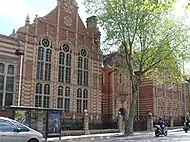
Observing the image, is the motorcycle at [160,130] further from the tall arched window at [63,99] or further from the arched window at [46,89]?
the arched window at [46,89]

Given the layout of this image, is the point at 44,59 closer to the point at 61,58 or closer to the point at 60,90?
the point at 61,58

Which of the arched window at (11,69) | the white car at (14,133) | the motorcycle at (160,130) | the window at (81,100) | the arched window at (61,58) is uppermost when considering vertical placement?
the arched window at (61,58)

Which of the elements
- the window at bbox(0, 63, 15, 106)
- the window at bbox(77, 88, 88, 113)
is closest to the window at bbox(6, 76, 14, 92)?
the window at bbox(0, 63, 15, 106)

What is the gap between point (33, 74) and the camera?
33406 mm

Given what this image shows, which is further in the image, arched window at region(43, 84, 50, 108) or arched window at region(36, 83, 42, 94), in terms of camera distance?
arched window at region(43, 84, 50, 108)

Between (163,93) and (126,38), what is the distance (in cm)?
2420

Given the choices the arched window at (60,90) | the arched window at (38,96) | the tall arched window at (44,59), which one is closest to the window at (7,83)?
the arched window at (38,96)

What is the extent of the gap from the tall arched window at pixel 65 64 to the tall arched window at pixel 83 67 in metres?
1.63

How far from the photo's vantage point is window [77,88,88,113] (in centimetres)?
3775

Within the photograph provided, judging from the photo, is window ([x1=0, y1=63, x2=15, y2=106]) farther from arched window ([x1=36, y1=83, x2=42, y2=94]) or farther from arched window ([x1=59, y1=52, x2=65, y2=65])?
arched window ([x1=59, y1=52, x2=65, y2=65])

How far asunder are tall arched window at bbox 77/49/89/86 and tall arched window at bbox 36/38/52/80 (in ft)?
14.6

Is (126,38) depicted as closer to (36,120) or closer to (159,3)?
(36,120)

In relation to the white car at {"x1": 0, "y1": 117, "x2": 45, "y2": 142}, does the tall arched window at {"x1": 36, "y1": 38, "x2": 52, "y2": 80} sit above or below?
above

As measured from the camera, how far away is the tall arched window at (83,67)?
126 feet
